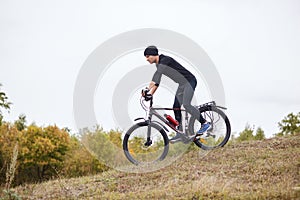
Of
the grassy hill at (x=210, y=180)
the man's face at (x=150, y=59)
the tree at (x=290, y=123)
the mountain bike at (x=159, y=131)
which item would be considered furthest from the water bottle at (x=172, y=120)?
the tree at (x=290, y=123)

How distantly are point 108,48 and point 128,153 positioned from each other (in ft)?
9.39

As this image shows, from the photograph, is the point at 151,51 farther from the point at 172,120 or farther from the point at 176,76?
the point at 172,120

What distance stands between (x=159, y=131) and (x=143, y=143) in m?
0.51

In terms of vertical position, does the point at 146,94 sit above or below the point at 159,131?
above

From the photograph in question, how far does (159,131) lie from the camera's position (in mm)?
10484

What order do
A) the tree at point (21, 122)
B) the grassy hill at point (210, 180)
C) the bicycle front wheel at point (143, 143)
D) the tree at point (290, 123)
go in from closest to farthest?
the grassy hill at point (210, 180) → the bicycle front wheel at point (143, 143) → the tree at point (290, 123) → the tree at point (21, 122)

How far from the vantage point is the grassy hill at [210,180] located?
8.00 metres

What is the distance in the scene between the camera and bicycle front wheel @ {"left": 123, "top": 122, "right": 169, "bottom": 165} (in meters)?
10.4

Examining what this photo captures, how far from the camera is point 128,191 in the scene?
905 centimetres

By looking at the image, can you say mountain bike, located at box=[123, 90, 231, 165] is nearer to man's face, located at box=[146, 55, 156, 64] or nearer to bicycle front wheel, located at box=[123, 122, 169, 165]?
bicycle front wheel, located at box=[123, 122, 169, 165]

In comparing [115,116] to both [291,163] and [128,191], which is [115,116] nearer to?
[128,191]

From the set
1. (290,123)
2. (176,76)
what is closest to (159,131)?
(176,76)

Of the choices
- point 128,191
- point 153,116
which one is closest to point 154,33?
point 153,116

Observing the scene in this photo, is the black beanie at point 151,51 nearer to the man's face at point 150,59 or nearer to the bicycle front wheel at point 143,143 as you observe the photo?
the man's face at point 150,59
